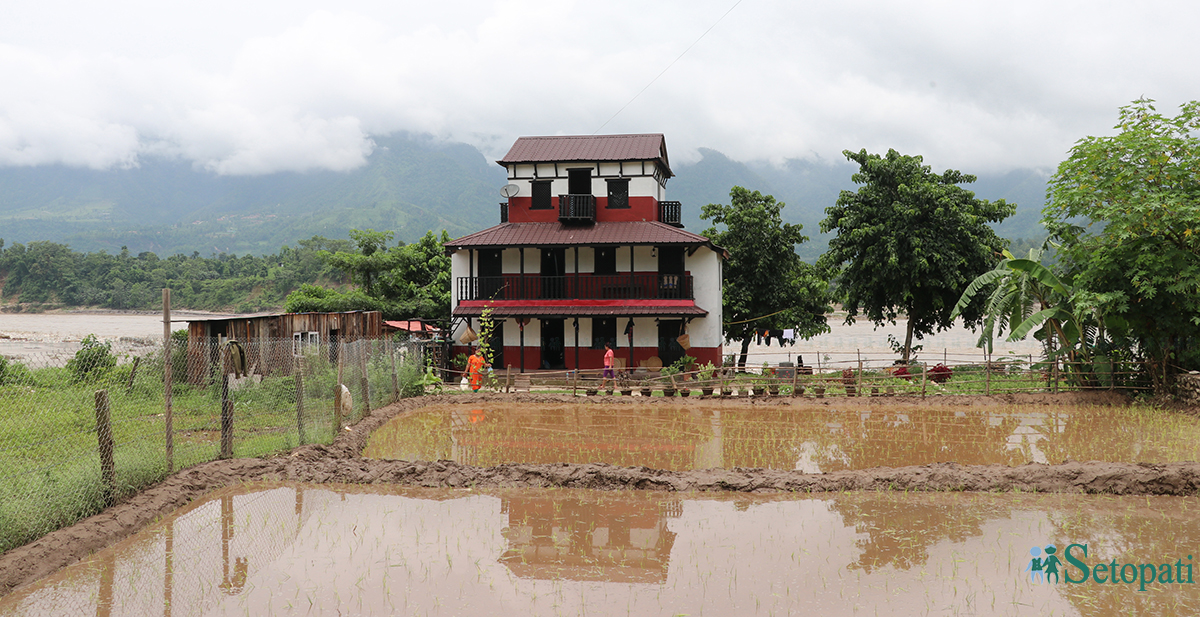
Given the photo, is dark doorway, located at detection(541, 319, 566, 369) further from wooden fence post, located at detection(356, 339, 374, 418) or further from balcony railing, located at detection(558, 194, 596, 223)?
wooden fence post, located at detection(356, 339, 374, 418)

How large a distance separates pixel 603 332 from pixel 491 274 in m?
4.62

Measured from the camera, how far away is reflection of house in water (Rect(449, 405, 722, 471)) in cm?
1220

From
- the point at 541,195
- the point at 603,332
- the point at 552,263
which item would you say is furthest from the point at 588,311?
the point at 541,195

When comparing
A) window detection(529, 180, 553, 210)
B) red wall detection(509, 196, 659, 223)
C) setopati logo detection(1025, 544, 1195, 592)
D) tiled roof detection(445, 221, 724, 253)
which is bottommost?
setopati logo detection(1025, 544, 1195, 592)

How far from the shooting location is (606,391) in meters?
19.8

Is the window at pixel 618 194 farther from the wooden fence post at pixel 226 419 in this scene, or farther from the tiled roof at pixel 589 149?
the wooden fence post at pixel 226 419

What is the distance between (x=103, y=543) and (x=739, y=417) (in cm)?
1216

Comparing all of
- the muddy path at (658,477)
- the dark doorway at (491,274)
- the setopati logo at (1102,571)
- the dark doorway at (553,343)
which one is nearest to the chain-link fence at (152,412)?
the muddy path at (658,477)

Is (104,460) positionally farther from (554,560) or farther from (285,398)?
(285,398)

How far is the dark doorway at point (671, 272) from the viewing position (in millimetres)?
24500

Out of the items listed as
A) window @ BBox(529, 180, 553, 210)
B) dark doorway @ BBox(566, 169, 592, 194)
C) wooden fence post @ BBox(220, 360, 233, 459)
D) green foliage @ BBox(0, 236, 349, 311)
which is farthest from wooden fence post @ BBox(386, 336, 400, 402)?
green foliage @ BBox(0, 236, 349, 311)

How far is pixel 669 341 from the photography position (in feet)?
82.0

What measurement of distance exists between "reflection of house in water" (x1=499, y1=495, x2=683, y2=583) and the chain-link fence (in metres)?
4.58

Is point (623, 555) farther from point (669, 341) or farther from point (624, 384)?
point (669, 341)
